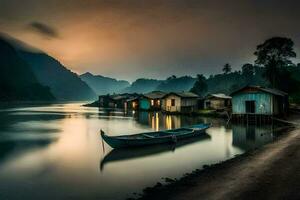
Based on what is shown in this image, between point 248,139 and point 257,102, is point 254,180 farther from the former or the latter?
point 257,102

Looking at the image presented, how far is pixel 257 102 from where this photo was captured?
47031 millimetres

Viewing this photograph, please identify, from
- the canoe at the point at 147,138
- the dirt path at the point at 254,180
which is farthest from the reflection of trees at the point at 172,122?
the dirt path at the point at 254,180

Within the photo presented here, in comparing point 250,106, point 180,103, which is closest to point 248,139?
point 250,106

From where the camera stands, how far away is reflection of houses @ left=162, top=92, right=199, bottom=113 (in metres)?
74.4

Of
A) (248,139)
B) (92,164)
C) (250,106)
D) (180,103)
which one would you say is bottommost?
(92,164)

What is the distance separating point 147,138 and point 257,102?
85.0ft

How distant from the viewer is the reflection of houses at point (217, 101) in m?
70.9

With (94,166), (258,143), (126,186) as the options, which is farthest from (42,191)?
(258,143)

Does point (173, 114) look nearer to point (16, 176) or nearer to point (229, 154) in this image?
point (229, 154)

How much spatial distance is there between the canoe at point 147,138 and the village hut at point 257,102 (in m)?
14.8

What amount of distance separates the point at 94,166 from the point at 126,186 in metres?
6.02

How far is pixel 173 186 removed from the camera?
51.0 feet

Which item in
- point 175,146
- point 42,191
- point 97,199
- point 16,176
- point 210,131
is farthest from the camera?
point 210,131

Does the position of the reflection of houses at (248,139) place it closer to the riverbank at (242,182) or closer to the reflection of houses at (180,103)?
the riverbank at (242,182)
